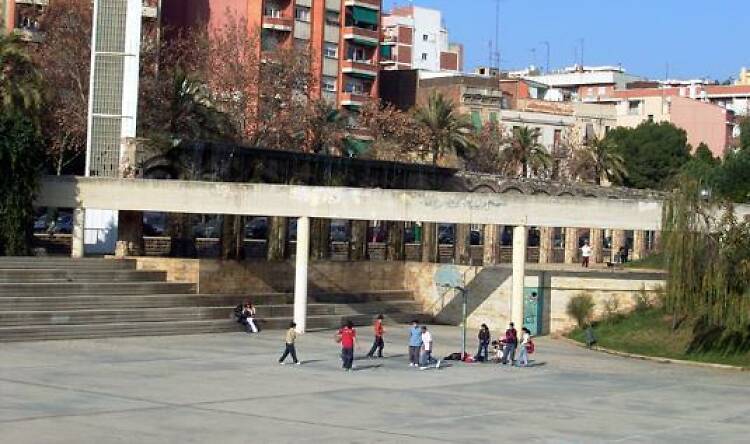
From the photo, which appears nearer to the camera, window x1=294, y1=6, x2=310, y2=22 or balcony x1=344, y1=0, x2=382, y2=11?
window x1=294, y1=6, x2=310, y2=22

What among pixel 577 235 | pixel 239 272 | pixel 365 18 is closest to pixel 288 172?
pixel 239 272

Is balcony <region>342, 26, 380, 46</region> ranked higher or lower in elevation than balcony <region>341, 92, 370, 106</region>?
higher

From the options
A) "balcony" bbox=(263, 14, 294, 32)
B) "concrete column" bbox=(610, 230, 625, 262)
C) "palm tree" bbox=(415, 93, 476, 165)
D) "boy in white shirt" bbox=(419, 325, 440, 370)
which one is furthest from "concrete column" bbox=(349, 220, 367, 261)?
"balcony" bbox=(263, 14, 294, 32)

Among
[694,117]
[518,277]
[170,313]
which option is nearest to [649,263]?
[518,277]

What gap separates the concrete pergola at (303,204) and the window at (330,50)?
45472 millimetres

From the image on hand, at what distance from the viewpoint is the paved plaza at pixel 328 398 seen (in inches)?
849

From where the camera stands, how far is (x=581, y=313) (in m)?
45.0

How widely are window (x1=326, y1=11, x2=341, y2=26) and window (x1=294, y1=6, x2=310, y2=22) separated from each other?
6.01ft

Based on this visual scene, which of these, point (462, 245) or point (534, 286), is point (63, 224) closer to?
point (462, 245)

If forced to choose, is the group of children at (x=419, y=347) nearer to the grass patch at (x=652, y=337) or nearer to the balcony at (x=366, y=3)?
the grass patch at (x=652, y=337)

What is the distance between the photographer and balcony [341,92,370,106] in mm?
87812

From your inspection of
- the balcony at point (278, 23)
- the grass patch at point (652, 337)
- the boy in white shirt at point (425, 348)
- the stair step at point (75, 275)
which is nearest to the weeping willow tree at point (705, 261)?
the grass patch at point (652, 337)

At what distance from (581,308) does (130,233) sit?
15.8 m

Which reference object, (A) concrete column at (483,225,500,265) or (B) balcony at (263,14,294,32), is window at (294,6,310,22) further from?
(A) concrete column at (483,225,500,265)
